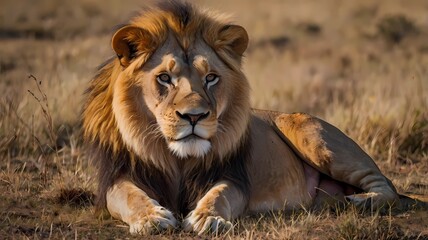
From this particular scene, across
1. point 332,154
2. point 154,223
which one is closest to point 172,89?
point 154,223

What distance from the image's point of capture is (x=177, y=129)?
4730mm

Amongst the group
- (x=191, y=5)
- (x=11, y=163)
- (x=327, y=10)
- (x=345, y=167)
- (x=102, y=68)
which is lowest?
(x=327, y=10)

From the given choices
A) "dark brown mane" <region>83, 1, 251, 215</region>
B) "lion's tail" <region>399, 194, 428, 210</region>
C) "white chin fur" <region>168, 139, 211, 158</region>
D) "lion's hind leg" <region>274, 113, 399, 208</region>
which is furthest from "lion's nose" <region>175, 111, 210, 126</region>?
"lion's tail" <region>399, 194, 428, 210</region>

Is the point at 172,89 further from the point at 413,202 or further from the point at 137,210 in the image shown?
the point at 413,202

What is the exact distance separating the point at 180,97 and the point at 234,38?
2.31ft

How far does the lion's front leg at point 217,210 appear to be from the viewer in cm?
473

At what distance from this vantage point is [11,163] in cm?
678

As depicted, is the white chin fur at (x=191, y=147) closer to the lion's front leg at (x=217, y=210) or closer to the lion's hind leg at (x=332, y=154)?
the lion's front leg at (x=217, y=210)

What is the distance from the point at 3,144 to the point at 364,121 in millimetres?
3143

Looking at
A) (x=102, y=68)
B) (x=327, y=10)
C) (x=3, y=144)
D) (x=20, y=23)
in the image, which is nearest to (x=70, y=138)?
(x=3, y=144)

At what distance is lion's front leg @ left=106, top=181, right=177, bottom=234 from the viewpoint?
4.69 m

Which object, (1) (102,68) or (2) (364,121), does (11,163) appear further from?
(2) (364,121)

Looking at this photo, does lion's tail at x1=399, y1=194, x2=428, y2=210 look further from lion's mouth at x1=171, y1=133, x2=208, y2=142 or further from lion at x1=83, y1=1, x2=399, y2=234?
lion's mouth at x1=171, y1=133, x2=208, y2=142

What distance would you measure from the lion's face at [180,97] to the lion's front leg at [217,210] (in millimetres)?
233
